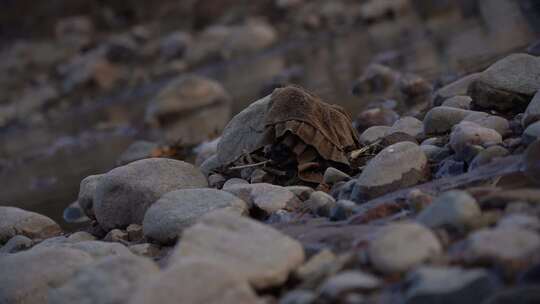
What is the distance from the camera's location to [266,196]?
5117 millimetres

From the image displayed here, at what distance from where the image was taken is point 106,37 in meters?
28.6

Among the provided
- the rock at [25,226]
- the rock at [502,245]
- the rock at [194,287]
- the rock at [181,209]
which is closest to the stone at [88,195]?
the rock at [25,226]

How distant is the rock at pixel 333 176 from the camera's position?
543 centimetres

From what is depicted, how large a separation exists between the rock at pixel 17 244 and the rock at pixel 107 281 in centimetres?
258

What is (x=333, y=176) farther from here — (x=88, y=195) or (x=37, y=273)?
(x=88, y=195)

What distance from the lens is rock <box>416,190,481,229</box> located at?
341 cm

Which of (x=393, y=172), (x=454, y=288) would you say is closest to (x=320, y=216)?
(x=393, y=172)

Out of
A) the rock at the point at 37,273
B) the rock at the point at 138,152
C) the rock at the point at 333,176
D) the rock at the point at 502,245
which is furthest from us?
the rock at the point at 138,152

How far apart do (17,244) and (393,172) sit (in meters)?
2.88

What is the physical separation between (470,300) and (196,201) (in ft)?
7.79

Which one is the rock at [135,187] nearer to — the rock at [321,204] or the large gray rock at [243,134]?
the large gray rock at [243,134]

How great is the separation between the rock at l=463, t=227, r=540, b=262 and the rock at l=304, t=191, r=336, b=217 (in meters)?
1.57

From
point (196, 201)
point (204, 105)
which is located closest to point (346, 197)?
point (196, 201)

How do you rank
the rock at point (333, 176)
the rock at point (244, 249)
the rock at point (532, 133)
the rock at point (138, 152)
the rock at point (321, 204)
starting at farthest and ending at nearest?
the rock at point (138, 152)
the rock at point (333, 176)
the rock at point (321, 204)
the rock at point (532, 133)
the rock at point (244, 249)
